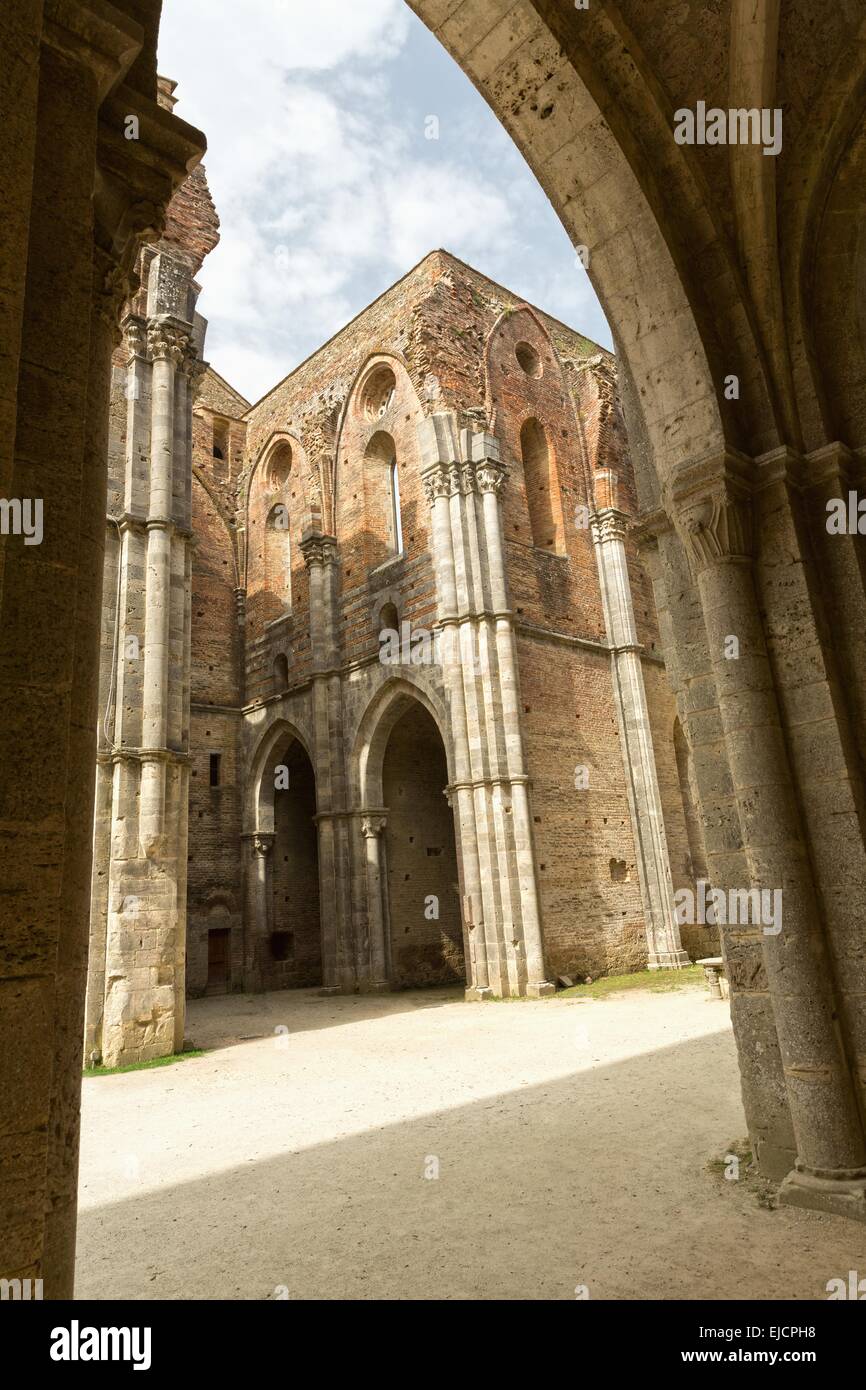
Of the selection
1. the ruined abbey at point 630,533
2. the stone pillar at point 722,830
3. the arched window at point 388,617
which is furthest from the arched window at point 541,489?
the stone pillar at point 722,830

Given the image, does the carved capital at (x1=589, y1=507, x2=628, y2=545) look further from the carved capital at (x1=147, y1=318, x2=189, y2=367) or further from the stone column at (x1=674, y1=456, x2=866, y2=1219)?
the stone column at (x1=674, y1=456, x2=866, y2=1219)

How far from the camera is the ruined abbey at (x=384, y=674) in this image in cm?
1121

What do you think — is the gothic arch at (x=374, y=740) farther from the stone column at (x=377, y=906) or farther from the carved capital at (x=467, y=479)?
the carved capital at (x=467, y=479)

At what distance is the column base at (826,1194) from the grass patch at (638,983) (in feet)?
31.1

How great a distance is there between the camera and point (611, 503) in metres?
19.0

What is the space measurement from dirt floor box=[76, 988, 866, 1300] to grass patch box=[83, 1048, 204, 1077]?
44 centimetres

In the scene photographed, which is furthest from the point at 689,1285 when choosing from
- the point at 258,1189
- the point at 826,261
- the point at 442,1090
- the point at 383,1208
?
the point at 826,261

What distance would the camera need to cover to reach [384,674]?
1689 centimetres

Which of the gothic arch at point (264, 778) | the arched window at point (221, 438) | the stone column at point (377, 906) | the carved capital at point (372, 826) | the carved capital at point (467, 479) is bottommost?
the stone column at point (377, 906)

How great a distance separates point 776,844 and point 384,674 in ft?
43.1

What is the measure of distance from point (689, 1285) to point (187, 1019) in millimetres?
12758

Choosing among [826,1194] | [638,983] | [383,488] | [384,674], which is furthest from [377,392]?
[826,1194]

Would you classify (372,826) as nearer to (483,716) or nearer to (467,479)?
(483,716)

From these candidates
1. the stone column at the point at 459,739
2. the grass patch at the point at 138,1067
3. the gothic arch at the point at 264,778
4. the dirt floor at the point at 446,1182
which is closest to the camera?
the dirt floor at the point at 446,1182
